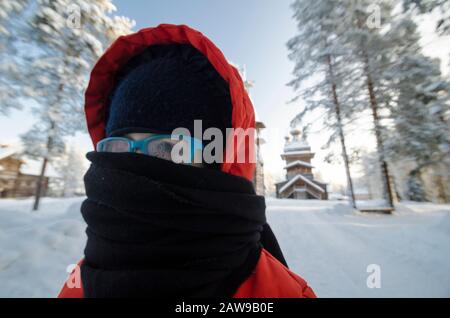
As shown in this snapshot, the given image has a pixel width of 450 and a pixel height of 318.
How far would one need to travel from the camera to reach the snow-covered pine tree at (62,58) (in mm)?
8109

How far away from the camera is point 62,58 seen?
→ 866 cm

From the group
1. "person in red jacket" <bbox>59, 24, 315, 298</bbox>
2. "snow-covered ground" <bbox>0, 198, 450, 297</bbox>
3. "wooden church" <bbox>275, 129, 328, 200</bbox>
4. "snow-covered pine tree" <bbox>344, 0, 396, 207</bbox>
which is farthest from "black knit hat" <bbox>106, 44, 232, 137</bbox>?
"wooden church" <bbox>275, 129, 328, 200</bbox>

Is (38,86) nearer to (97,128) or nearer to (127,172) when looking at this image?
(97,128)

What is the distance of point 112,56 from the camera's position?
127 cm

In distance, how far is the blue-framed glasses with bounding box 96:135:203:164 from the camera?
3.46 ft

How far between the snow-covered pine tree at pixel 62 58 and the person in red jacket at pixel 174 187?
33.4 ft

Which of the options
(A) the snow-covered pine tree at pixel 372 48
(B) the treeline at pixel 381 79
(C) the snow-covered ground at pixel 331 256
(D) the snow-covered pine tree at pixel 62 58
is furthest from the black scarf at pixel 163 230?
(D) the snow-covered pine tree at pixel 62 58

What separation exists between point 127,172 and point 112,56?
2.67 feet

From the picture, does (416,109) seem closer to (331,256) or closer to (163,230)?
(331,256)

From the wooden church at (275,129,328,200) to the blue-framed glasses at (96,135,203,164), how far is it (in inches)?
1048

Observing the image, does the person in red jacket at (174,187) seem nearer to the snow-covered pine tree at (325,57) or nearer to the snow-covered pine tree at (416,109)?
the snow-covered pine tree at (416,109)

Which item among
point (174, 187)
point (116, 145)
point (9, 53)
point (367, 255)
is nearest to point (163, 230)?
point (174, 187)

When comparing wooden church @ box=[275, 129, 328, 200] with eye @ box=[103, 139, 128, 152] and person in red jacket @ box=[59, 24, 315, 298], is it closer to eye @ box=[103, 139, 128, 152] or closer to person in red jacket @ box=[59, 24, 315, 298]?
person in red jacket @ box=[59, 24, 315, 298]
